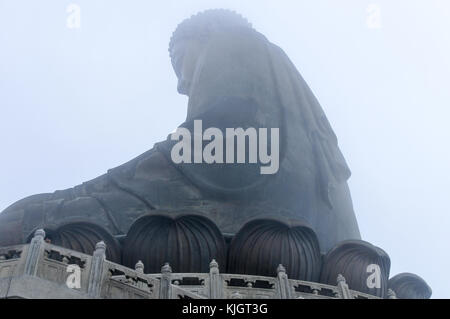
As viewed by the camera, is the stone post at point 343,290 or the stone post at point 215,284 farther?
the stone post at point 343,290

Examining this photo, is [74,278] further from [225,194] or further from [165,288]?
[225,194]

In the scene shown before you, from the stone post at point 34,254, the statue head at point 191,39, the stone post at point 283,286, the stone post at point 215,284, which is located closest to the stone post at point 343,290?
the stone post at point 283,286

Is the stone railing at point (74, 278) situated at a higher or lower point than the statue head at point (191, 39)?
lower

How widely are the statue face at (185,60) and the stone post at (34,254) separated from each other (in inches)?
358

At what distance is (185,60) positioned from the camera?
53.8 feet

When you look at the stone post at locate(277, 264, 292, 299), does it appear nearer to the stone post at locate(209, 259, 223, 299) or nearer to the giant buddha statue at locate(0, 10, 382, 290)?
the stone post at locate(209, 259, 223, 299)

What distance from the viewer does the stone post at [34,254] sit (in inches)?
268

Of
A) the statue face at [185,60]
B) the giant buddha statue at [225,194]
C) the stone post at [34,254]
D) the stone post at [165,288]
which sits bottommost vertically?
the stone post at [165,288]

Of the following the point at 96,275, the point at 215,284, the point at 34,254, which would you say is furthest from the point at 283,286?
the point at 34,254

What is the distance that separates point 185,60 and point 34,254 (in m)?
9.79

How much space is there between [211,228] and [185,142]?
2.71 metres

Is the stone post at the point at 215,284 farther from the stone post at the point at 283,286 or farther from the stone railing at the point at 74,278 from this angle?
the stone post at the point at 283,286

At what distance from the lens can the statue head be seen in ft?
53.5

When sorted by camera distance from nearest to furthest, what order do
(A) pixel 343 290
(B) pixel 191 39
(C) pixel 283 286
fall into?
(C) pixel 283 286 → (A) pixel 343 290 → (B) pixel 191 39
